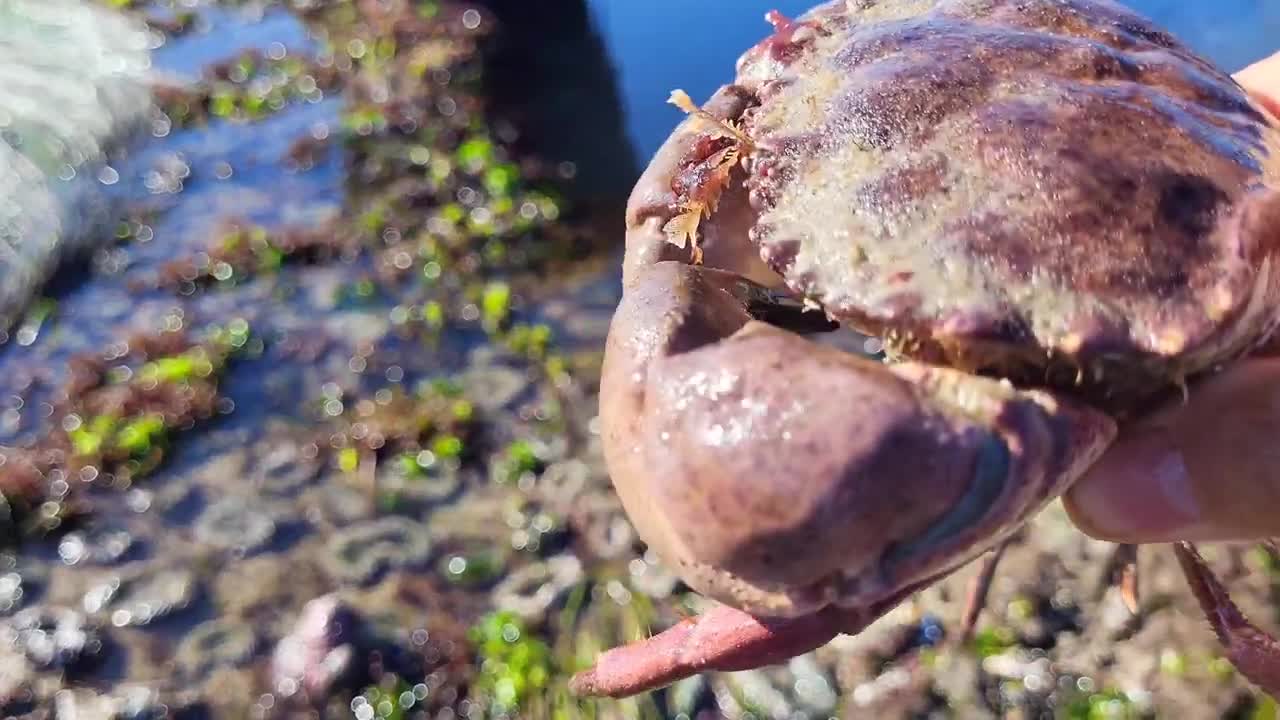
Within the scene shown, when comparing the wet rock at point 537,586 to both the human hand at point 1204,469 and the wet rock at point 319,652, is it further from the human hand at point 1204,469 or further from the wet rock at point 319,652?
the human hand at point 1204,469

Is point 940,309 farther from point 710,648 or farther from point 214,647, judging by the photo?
point 214,647

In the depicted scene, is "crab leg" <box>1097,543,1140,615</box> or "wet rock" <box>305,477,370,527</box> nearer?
"crab leg" <box>1097,543,1140,615</box>

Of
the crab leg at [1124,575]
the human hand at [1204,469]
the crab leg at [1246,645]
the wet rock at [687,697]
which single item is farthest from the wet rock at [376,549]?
the human hand at [1204,469]

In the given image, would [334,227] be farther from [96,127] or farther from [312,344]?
[96,127]

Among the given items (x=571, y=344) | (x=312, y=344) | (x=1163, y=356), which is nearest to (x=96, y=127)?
(x=312, y=344)

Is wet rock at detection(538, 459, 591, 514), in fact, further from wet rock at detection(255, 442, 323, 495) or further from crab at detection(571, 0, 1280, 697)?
crab at detection(571, 0, 1280, 697)

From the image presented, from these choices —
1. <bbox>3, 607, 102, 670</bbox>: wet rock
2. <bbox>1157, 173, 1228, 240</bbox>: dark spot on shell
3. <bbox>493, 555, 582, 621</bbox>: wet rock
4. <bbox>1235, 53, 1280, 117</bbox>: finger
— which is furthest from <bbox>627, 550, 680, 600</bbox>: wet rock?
<bbox>1157, 173, 1228, 240</bbox>: dark spot on shell

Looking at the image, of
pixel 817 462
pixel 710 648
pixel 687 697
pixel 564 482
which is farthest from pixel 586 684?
pixel 564 482
